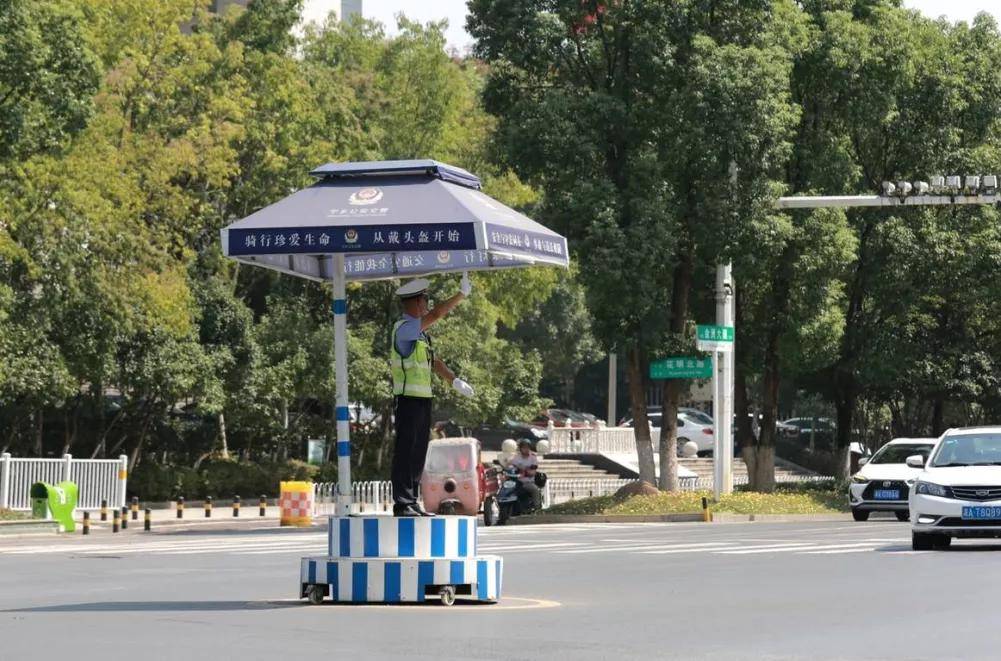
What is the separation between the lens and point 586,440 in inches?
2318

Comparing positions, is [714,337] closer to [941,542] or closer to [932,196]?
[932,196]

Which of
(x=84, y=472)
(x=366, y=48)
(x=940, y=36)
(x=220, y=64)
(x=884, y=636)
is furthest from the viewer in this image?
(x=366, y=48)

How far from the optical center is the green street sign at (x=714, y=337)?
3531cm

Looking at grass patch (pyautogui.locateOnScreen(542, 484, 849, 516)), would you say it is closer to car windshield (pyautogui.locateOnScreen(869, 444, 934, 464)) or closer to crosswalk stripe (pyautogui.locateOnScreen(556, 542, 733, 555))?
car windshield (pyautogui.locateOnScreen(869, 444, 934, 464))

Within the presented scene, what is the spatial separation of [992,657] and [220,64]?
3732 centimetres

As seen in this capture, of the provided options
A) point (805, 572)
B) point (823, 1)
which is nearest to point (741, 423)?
point (823, 1)

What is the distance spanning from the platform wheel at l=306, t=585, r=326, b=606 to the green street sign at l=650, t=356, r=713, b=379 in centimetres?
2375

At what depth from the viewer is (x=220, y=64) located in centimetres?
4488

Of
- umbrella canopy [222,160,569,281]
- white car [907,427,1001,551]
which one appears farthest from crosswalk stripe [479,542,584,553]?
umbrella canopy [222,160,569,281]

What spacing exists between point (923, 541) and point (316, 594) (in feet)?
32.1

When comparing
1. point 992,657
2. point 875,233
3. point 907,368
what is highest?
point 875,233

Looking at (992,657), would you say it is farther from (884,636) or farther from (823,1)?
(823,1)

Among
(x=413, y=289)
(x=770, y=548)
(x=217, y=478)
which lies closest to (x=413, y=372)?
(x=413, y=289)

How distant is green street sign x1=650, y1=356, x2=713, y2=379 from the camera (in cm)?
3631
